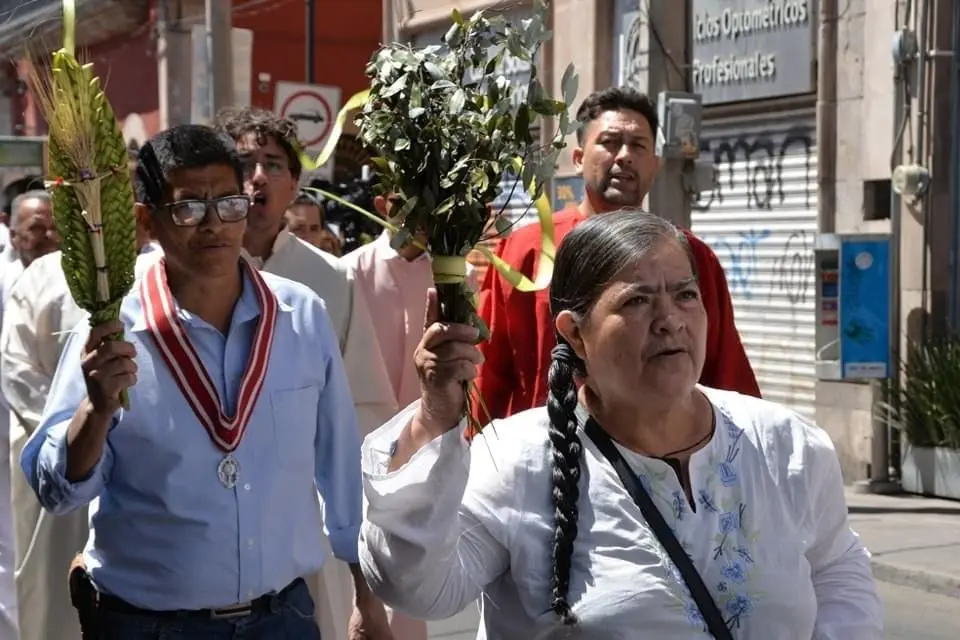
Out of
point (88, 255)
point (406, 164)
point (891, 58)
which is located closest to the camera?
point (406, 164)

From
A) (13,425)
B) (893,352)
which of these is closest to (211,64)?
(893,352)

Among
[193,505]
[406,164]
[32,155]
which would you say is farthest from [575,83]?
[32,155]

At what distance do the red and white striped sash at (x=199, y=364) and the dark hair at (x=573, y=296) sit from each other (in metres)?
0.87

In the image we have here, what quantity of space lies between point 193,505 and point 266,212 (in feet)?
5.98

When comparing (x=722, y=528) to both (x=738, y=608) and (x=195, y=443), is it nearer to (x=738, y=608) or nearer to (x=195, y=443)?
(x=738, y=608)

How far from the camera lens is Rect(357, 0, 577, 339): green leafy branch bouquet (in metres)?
2.88

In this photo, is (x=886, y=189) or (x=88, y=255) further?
(x=886, y=189)

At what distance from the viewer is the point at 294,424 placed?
396 cm

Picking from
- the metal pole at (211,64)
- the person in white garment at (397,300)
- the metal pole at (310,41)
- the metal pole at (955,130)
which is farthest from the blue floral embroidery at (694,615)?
the metal pole at (310,41)

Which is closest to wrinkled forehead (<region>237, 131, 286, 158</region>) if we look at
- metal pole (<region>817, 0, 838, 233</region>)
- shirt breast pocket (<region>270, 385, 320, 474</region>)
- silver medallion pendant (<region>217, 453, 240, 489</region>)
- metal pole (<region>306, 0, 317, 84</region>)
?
shirt breast pocket (<region>270, 385, 320, 474</region>)

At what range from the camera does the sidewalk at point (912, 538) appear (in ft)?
31.4

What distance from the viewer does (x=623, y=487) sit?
3.11m

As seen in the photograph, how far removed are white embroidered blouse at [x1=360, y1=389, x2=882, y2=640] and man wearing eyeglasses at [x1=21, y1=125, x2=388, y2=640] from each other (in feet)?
2.55

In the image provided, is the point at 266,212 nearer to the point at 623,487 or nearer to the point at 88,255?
the point at 88,255
